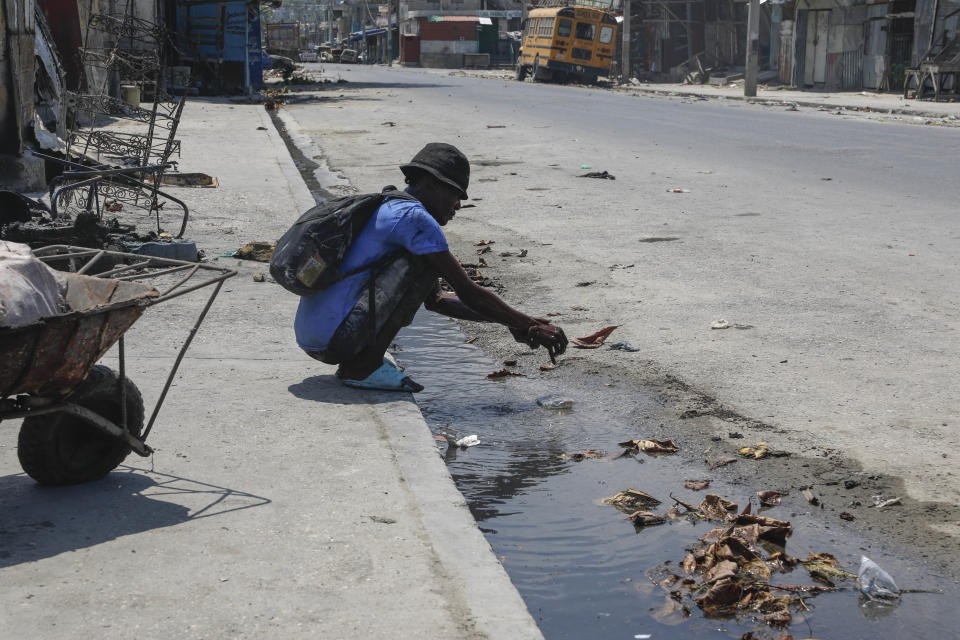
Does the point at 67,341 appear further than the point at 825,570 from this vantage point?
No

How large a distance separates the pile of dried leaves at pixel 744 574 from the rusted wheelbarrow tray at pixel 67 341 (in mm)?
1802

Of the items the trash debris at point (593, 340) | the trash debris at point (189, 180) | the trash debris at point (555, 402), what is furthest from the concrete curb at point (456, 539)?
the trash debris at point (189, 180)

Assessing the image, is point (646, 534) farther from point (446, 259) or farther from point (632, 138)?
point (632, 138)

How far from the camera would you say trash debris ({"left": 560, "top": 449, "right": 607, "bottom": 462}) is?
4336mm

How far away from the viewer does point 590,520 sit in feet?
12.2

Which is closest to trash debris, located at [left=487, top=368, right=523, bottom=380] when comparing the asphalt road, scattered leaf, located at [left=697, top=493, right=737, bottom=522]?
the asphalt road

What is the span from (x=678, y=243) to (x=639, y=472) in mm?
4781

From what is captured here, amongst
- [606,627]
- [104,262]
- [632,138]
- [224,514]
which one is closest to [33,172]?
[104,262]

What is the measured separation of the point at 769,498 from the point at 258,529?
1801 millimetres

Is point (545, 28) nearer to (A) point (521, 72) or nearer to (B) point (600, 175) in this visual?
(A) point (521, 72)

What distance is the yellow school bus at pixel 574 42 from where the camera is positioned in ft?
137

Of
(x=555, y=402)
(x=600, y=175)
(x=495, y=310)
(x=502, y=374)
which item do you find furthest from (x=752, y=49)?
(x=495, y=310)

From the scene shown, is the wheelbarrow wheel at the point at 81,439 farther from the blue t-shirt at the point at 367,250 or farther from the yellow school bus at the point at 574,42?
the yellow school bus at the point at 574,42

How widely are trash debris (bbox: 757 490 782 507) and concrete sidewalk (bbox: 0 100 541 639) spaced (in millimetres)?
1110
